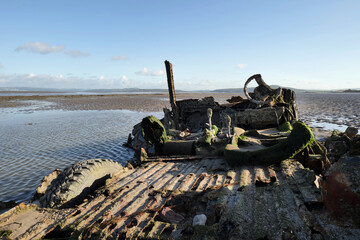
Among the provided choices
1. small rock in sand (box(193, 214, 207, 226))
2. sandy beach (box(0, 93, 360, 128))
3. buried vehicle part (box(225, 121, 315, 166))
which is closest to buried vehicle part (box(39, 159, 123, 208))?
small rock in sand (box(193, 214, 207, 226))

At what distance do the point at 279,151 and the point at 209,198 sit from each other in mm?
1994

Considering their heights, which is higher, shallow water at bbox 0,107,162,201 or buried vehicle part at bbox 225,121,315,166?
buried vehicle part at bbox 225,121,315,166

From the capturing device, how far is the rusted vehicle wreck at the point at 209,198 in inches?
88.7

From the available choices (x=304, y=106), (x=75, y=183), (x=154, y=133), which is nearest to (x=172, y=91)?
(x=154, y=133)

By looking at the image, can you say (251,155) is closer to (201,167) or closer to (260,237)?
(201,167)

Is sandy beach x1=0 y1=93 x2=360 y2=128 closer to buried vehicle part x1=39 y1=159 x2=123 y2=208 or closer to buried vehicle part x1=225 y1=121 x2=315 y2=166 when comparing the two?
buried vehicle part x1=225 y1=121 x2=315 y2=166

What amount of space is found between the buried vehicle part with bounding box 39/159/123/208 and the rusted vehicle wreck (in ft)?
0.05

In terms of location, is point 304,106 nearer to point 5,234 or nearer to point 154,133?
point 154,133

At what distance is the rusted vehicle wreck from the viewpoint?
2252mm

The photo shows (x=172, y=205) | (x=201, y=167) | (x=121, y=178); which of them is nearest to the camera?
(x=172, y=205)

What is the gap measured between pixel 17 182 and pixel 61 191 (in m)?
3.67

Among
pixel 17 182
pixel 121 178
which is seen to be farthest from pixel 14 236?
pixel 17 182

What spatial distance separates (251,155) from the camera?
4375 millimetres

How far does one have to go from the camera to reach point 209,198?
3010mm
